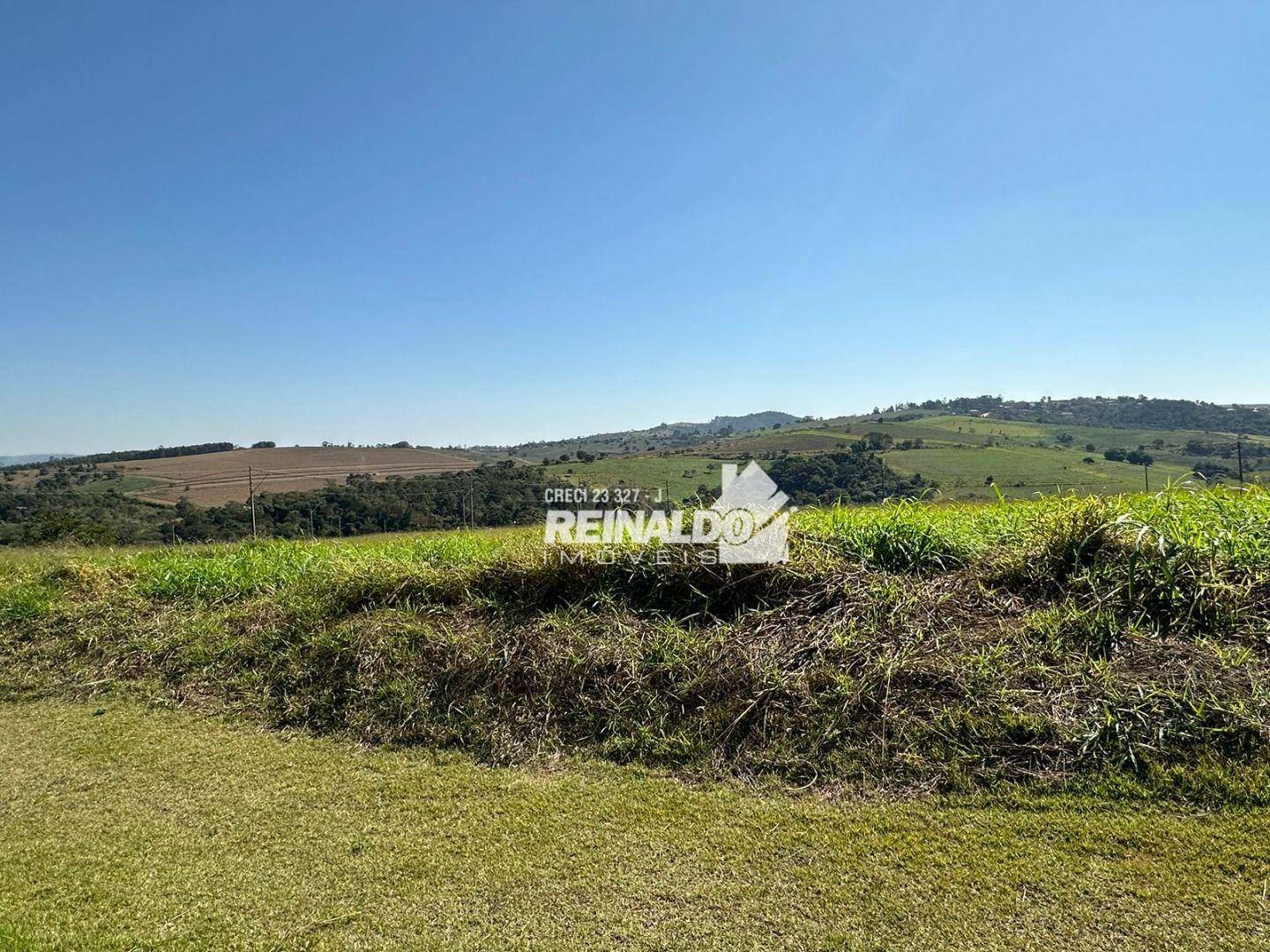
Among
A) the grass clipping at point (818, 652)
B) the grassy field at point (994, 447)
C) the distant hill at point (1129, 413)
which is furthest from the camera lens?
the distant hill at point (1129, 413)

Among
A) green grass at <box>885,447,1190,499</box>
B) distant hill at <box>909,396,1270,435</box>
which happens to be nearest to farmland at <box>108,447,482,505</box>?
green grass at <box>885,447,1190,499</box>

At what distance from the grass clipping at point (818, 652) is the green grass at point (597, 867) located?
0.25m

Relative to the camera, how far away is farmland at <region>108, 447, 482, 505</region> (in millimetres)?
22336

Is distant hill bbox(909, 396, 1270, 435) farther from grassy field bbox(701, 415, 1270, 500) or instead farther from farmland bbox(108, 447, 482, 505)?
farmland bbox(108, 447, 482, 505)

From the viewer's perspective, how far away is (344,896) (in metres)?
1.96

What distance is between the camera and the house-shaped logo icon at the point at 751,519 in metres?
3.72

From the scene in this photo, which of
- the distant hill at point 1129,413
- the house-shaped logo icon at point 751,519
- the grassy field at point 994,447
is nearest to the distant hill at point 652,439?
the grassy field at point 994,447

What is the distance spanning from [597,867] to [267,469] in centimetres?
2841

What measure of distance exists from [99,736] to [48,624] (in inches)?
90.2

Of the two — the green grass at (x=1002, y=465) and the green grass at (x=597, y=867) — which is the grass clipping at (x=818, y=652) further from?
the green grass at (x=1002, y=465)

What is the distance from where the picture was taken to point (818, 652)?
10.0 feet

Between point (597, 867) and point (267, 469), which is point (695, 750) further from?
point (267, 469)

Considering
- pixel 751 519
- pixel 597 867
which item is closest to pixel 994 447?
pixel 751 519

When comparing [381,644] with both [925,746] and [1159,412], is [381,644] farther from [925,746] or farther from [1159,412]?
[1159,412]
